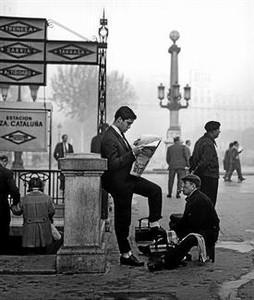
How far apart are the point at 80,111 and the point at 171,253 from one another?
1896 inches

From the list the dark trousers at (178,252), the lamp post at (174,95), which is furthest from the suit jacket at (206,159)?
the lamp post at (174,95)

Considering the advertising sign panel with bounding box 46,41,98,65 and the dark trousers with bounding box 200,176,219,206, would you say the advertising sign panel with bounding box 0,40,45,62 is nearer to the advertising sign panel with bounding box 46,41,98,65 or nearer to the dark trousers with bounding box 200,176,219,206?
the advertising sign panel with bounding box 46,41,98,65

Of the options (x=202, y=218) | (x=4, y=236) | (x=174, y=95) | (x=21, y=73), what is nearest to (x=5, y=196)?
(x=4, y=236)

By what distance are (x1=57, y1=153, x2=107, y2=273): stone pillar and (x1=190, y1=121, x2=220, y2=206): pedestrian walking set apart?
Answer: 8.77ft

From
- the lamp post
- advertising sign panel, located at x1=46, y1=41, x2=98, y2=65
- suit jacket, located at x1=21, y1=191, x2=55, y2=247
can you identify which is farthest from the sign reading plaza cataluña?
the lamp post

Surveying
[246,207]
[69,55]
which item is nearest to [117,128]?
[69,55]

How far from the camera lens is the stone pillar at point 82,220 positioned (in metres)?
6.18

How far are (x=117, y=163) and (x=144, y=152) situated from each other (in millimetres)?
343

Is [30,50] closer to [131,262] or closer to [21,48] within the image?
[21,48]

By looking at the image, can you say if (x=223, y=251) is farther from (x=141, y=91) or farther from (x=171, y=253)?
(x=141, y=91)

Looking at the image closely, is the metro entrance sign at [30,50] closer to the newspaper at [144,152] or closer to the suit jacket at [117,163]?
the suit jacket at [117,163]

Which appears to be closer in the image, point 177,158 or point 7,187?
point 7,187

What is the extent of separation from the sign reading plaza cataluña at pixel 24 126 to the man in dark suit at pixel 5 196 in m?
2.23

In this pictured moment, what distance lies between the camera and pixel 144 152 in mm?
6430
